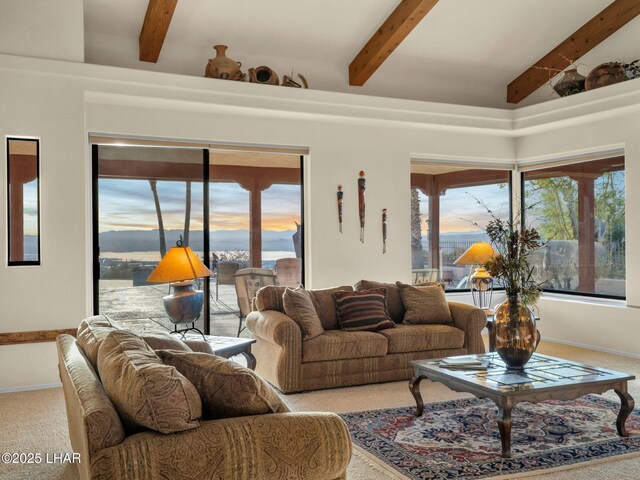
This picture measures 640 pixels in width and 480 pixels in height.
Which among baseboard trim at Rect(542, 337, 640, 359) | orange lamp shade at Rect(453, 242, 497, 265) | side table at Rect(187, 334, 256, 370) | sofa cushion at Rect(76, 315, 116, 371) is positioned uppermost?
orange lamp shade at Rect(453, 242, 497, 265)

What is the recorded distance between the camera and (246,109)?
6.42m

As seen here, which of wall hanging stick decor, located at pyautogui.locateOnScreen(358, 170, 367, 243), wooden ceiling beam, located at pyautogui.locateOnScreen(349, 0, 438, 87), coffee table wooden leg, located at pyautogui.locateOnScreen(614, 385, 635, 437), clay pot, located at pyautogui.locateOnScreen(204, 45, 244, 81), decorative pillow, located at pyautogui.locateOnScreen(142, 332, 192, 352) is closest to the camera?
decorative pillow, located at pyautogui.locateOnScreen(142, 332, 192, 352)

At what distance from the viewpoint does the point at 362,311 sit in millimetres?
5406

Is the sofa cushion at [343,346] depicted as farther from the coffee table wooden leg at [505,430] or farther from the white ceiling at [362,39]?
the white ceiling at [362,39]

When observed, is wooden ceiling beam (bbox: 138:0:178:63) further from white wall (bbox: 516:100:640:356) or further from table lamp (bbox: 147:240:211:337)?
white wall (bbox: 516:100:640:356)

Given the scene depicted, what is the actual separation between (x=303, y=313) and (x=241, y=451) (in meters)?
3.02

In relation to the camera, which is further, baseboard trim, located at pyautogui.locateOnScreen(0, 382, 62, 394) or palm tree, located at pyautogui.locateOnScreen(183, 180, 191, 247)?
palm tree, located at pyautogui.locateOnScreen(183, 180, 191, 247)

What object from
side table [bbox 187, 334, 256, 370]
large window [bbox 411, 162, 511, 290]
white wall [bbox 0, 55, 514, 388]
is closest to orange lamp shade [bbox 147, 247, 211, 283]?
side table [bbox 187, 334, 256, 370]

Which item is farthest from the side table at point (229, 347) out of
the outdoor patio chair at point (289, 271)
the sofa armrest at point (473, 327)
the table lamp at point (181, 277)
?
the outdoor patio chair at point (289, 271)

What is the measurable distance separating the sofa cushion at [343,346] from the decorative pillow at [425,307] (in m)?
0.55

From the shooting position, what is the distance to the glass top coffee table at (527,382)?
3.44m

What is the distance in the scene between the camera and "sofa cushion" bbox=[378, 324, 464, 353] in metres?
5.28

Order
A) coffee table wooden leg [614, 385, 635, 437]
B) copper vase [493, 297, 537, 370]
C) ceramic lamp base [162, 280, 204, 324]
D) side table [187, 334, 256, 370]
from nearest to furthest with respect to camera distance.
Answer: coffee table wooden leg [614, 385, 635, 437] < copper vase [493, 297, 537, 370] < side table [187, 334, 256, 370] < ceramic lamp base [162, 280, 204, 324]

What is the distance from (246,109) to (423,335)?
298cm
